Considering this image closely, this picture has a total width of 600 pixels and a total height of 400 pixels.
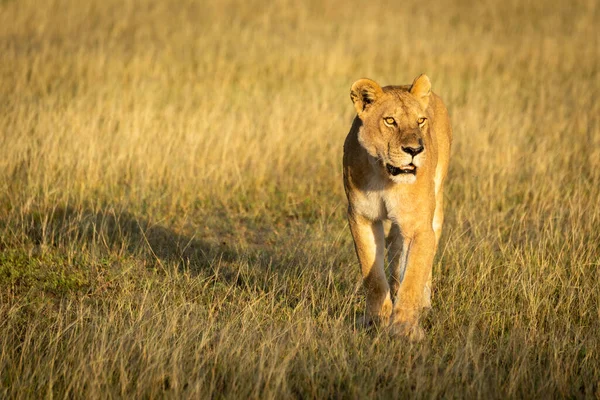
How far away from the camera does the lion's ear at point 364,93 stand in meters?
5.28

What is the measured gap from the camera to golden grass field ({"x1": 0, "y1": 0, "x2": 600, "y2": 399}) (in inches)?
180

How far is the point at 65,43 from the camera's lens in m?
13.4

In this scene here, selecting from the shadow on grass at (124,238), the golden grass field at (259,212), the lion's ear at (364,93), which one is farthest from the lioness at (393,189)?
the shadow on grass at (124,238)

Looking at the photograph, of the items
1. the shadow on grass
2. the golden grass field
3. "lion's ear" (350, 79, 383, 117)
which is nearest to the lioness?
"lion's ear" (350, 79, 383, 117)

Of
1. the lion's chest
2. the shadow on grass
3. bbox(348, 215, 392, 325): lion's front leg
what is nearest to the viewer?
the lion's chest

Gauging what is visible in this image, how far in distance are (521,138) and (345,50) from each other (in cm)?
525

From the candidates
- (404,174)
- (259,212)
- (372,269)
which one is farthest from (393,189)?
(259,212)

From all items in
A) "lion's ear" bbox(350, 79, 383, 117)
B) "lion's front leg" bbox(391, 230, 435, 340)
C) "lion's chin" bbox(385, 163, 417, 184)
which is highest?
"lion's ear" bbox(350, 79, 383, 117)

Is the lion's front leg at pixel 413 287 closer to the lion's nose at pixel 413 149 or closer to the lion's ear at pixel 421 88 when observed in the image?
the lion's nose at pixel 413 149

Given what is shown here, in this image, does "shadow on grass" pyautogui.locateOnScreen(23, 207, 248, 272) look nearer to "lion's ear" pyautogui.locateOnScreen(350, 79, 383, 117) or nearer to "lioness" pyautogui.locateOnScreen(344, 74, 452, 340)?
"lioness" pyautogui.locateOnScreen(344, 74, 452, 340)

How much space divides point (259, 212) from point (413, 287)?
10.3 ft

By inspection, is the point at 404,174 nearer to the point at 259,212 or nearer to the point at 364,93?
the point at 364,93

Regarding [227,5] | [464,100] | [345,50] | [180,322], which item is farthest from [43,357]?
[227,5]

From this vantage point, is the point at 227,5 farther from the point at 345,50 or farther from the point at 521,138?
the point at 521,138
